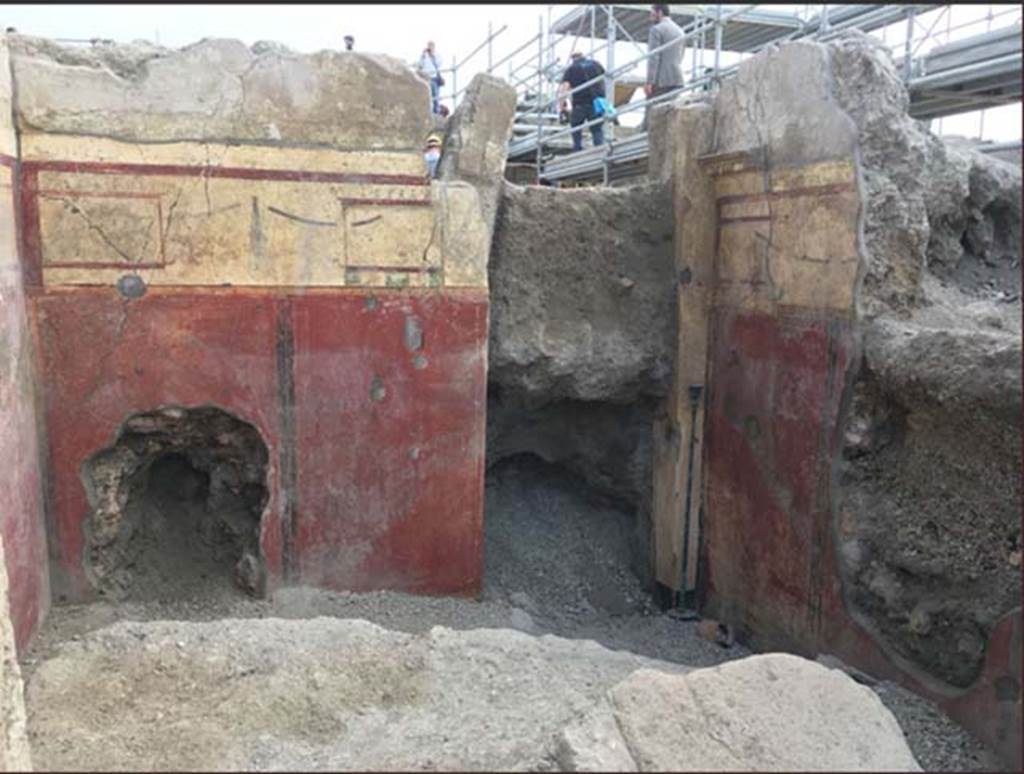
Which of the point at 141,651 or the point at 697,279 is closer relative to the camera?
the point at 141,651

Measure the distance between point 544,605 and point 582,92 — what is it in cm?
460

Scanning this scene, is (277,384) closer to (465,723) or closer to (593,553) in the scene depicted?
(465,723)

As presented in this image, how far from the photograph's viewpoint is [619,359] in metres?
4.92

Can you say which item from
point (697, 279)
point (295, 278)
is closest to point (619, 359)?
point (697, 279)

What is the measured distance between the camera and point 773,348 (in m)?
4.34

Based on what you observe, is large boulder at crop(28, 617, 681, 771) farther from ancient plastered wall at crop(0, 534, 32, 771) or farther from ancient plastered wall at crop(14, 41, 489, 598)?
ancient plastered wall at crop(14, 41, 489, 598)

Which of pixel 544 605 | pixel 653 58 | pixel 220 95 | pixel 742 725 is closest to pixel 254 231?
pixel 220 95

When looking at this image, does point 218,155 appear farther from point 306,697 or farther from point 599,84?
point 599,84

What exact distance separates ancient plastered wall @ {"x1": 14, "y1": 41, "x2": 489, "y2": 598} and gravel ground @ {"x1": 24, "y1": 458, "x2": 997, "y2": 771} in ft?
0.59

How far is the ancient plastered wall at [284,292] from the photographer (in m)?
3.76

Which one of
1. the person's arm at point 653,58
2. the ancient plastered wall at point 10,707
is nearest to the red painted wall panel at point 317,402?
the ancient plastered wall at point 10,707

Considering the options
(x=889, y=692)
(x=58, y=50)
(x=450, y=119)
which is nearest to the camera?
(x=889, y=692)

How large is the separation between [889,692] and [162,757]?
2515 millimetres

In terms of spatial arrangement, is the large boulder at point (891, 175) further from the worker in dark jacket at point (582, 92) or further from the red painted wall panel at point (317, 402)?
the worker in dark jacket at point (582, 92)
